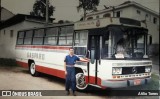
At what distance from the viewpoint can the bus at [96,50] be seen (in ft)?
23.2

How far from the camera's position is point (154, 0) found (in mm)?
8828

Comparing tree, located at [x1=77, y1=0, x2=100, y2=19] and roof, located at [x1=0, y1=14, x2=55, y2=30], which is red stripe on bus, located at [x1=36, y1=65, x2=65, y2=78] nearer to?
roof, located at [x1=0, y1=14, x2=55, y2=30]

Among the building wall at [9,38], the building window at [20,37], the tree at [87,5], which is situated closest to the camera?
the building wall at [9,38]

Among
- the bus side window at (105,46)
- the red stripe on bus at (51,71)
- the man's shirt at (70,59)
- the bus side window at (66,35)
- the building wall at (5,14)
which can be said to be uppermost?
the building wall at (5,14)

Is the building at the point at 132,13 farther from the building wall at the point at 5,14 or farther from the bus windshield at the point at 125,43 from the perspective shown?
the building wall at the point at 5,14

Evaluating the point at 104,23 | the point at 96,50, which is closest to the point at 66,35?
the point at 96,50

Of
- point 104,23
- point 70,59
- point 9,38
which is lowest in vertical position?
point 70,59

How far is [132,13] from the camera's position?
8.01m

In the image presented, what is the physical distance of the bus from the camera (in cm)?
707

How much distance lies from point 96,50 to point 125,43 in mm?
787

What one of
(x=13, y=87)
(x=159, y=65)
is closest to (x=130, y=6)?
(x=159, y=65)

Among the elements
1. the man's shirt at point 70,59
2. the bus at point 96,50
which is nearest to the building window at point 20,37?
the bus at point 96,50

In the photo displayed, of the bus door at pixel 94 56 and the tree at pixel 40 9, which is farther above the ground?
the tree at pixel 40 9

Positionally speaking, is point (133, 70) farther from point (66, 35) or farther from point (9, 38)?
point (9, 38)
